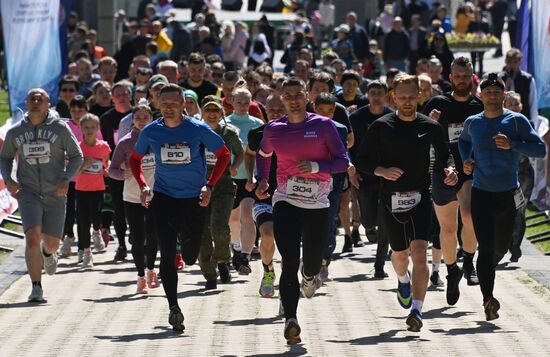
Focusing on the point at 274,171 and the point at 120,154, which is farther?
the point at 120,154

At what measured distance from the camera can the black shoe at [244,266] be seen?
53.2 feet

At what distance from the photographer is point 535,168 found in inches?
818

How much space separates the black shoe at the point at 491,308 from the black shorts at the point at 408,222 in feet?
2.58

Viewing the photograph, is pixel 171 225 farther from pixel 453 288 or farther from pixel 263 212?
pixel 453 288

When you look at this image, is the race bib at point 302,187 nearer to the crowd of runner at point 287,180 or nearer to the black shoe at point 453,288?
the crowd of runner at point 287,180

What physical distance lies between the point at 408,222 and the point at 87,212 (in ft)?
19.5

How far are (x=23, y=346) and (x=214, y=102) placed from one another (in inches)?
164

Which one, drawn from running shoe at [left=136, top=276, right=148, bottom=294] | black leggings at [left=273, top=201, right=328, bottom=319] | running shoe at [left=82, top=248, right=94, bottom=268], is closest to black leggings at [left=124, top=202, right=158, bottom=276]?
running shoe at [left=136, top=276, right=148, bottom=294]

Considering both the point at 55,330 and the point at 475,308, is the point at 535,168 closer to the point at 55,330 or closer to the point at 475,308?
the point at 475,308

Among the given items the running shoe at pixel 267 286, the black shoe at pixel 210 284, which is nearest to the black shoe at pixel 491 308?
the running shoe at pixel 267 286

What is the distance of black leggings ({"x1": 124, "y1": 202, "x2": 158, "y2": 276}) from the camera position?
1502 cm

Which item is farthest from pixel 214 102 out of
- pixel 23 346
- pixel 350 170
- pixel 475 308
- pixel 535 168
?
pixel 535 168

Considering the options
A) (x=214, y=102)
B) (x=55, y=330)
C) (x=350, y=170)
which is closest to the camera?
(x=55, y=330)

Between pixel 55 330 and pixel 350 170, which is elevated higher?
pixel 350 170
